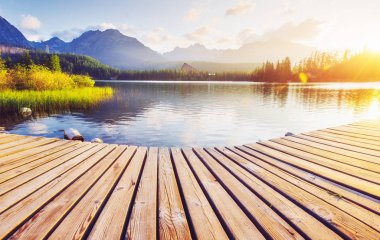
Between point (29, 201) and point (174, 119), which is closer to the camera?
point (29, 201)

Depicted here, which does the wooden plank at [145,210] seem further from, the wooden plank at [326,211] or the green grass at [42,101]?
the green grass at [42,101]

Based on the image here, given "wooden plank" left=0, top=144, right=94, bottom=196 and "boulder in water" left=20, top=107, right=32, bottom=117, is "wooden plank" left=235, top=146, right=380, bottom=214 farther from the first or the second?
"boulder in water" left=20, top=107, right=32, bottom=117

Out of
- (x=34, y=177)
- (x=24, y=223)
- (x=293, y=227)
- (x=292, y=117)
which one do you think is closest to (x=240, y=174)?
(x=293, y=227)

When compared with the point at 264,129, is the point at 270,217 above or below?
above

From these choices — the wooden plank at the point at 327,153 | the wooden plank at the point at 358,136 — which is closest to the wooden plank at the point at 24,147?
the wooden plank at the point at 327,153

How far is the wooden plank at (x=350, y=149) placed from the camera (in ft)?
14.9

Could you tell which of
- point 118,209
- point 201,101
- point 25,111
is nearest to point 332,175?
point 118,209

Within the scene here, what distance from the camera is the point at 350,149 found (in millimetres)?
5074

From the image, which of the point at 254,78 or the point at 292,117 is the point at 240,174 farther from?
the point at 254,78

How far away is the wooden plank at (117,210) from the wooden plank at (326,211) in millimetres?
2045

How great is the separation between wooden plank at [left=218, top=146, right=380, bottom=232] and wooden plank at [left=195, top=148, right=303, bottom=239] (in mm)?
666

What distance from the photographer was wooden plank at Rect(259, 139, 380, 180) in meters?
3.65

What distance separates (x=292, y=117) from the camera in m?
20.1

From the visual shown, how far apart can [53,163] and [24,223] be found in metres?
2.01
